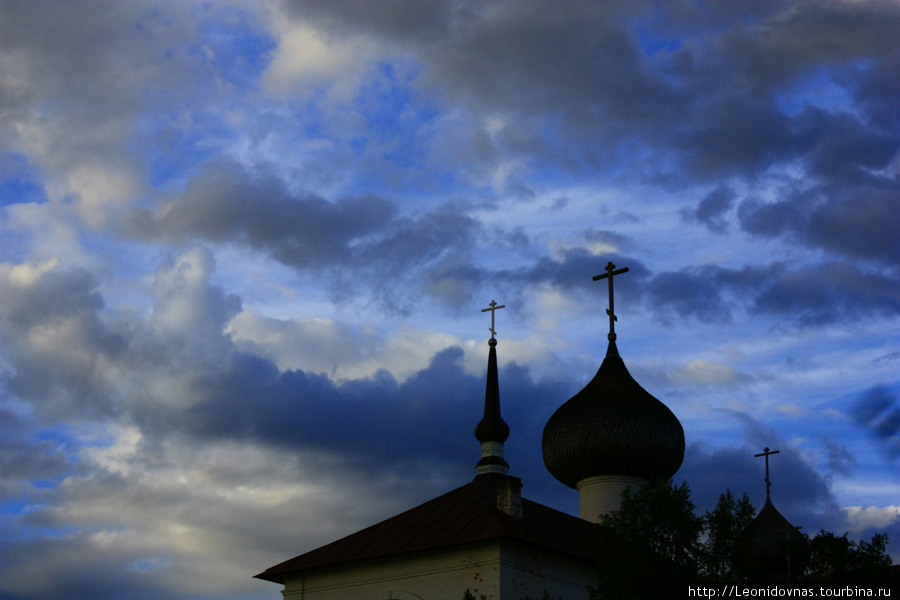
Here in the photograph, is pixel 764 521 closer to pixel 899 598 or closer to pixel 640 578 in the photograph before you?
pixel 899 598

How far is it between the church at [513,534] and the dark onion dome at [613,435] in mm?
29

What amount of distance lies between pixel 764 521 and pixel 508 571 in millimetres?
15626

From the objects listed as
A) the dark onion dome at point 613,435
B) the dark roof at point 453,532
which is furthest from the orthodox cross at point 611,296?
the dark roof at point 453,532

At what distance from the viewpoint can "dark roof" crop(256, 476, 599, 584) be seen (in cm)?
2211

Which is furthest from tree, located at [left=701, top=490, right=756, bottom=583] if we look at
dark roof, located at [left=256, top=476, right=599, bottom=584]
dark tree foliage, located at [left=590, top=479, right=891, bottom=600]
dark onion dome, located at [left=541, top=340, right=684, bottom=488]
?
dark onion dome, located at [left=541, top=340, right=684, bottom=488]

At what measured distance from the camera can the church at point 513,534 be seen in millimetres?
21797

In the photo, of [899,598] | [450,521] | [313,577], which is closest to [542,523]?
[450,521]

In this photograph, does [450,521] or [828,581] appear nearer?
[828,581]

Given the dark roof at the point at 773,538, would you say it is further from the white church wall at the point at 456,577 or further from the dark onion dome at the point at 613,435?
the white church wall at the point at 456,577

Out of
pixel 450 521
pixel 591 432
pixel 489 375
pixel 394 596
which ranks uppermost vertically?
pixel 489 375

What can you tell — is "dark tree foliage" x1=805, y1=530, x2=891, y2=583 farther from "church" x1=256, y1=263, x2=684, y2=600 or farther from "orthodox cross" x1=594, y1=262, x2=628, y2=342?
"orthodox cross" x1=594, y1=262, x2=628, y2=342

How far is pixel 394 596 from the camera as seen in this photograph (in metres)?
22.7

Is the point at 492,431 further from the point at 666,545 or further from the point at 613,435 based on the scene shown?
the point at 666,545

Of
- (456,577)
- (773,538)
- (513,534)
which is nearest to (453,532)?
(456,577)
